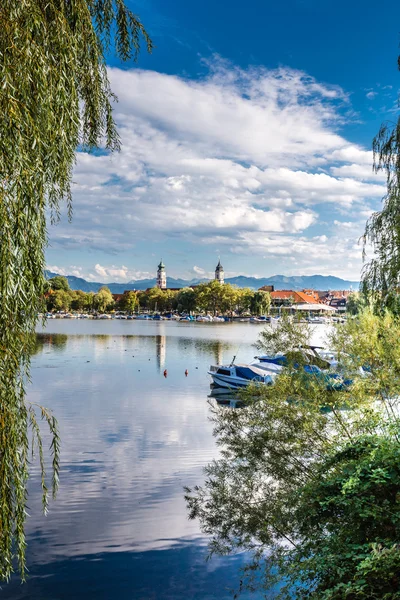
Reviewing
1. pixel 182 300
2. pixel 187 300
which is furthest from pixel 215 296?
pixel 182 300

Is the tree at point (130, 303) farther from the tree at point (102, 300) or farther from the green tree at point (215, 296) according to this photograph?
the green tree at point (215, 296)

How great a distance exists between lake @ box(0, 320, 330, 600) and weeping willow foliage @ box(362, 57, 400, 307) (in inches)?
273

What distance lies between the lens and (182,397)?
28.5 metres

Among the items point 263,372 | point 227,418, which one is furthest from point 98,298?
point 227,418

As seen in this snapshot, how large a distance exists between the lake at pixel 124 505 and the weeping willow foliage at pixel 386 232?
22.7 ft

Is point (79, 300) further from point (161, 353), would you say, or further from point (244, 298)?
point (161, 353)

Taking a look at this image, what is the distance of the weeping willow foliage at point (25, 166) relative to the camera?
4230 millimetres

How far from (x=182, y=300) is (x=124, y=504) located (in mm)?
137265

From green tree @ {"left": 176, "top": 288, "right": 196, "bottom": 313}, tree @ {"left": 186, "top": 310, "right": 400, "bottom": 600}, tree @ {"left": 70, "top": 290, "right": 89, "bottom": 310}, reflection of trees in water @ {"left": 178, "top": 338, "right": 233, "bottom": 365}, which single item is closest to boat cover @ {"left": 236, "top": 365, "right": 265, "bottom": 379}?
reflection of trees in water @ {"left": 178, "top": 338, "right": 233, "bottom": 365}

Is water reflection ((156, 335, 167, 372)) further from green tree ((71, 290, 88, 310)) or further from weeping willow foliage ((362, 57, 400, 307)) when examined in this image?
green tree ((71, 290, 88, 310))

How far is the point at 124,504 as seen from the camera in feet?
43.5

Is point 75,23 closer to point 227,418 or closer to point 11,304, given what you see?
point 11,304

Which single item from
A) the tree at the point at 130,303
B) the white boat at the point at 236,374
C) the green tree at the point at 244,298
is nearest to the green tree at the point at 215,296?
the green tree at the point at 244,298

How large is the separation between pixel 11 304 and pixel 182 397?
24.7m
